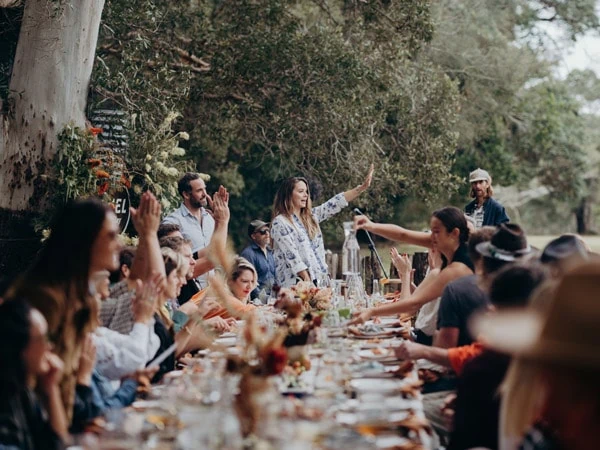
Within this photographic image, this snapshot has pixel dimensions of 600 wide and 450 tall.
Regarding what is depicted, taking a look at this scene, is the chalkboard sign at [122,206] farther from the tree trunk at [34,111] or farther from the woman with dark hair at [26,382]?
the woman with dark hair at [26,382]

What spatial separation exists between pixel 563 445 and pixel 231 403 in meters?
1.01

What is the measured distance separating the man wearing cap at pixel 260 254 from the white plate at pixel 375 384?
4160mm

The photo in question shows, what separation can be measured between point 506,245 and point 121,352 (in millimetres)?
1853

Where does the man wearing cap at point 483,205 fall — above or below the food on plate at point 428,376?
above

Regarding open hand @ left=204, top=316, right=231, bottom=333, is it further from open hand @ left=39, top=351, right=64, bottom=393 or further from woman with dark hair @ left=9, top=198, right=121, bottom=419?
open hand @ left=39, top=351, right=64, bottom=393

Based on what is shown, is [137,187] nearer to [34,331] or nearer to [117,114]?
[117,114]

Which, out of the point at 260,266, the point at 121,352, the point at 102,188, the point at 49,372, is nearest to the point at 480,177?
the point at 260,266

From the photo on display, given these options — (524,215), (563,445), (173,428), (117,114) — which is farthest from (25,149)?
(524,215)

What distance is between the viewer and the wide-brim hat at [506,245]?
416cm

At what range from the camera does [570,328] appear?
6.40 ft

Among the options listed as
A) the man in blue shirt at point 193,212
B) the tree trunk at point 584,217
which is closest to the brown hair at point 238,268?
the man in blue shirt at point 193,212

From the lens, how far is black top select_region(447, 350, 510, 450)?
316 cm

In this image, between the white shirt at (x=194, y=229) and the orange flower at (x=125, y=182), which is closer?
the white shirt at (x=194, y=229)

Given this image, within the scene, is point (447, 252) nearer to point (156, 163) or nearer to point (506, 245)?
point (506, 245)
